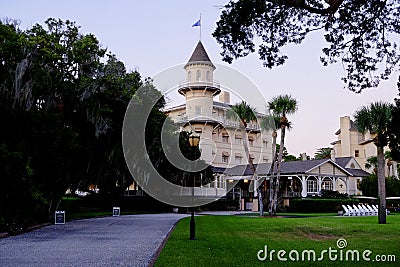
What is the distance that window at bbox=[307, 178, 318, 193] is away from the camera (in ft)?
160

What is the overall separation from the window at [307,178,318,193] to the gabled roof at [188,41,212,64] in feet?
59.6

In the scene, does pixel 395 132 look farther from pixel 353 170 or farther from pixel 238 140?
pixel 238 140

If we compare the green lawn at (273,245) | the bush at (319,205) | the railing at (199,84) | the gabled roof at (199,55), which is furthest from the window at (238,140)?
the green lawn at (273,245)

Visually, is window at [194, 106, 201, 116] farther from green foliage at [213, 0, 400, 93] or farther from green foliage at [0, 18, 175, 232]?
green foliage at [213, 0, 400, 93]

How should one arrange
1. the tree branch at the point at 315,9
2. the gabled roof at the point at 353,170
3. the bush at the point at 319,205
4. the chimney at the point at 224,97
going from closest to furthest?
the tree branch at the point at 315,9
the bush at the point at 319,205
the gabled roof at the point at 353,170
the chimney at the point at 224,97

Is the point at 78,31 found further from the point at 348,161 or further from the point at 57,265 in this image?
the point at 348,161

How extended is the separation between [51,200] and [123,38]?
326 inches

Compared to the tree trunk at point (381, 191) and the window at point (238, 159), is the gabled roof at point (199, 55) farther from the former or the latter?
the tree trunk at point (381, 191)

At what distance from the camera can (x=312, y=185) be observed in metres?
49.3

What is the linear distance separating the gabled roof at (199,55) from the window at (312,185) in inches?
715

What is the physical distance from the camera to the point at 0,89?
17531mm

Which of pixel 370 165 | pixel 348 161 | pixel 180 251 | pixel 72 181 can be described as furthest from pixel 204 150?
pixel 180 251

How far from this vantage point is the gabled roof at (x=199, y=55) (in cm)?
5672

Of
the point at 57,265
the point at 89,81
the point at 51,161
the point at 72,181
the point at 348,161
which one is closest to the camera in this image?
the point at 57,265
